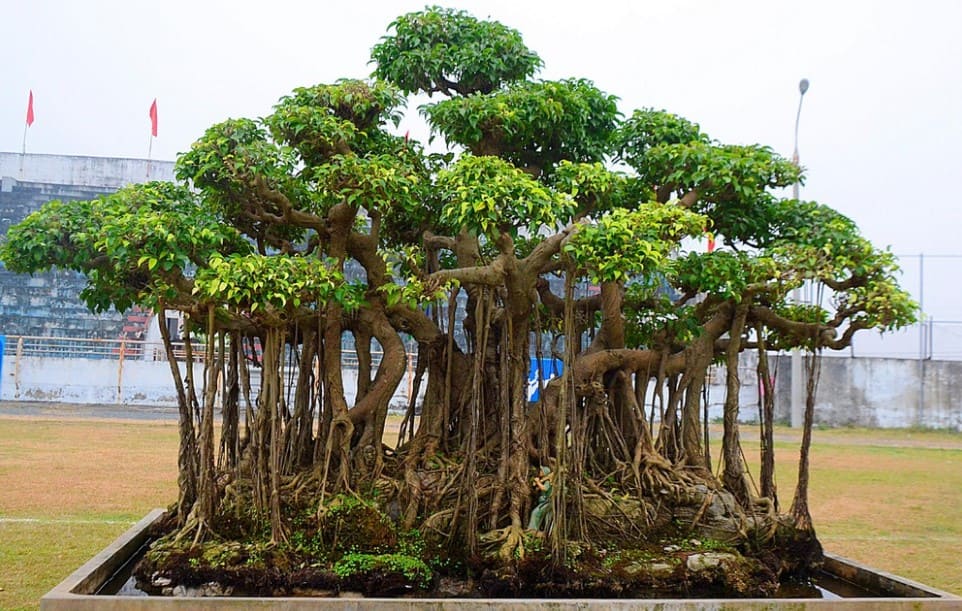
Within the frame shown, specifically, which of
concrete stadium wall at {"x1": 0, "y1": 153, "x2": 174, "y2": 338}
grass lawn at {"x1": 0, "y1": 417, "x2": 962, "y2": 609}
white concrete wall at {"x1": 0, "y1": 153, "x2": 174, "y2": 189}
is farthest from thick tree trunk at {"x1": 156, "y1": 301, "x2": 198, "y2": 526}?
white concrete wall at {"x1": 0, "y1": 153, "x2": 174, "y2": 189}

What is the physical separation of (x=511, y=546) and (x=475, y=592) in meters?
0.39

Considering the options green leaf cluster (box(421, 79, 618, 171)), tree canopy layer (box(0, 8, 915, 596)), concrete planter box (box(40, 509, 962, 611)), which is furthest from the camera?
green leaf cluster (box(421, 79, 618, 171))

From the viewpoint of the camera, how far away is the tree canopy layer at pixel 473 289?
584cm

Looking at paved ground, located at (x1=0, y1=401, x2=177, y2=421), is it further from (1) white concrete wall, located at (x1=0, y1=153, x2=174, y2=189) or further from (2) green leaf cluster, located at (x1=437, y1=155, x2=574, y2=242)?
(2) green leaf cluster, located at (x1=437, y1=155, x2=574, y2=242)

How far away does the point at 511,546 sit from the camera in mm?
6039

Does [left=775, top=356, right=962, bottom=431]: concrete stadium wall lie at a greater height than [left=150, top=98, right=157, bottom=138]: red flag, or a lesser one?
lesser

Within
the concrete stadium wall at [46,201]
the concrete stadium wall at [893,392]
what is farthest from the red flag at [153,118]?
the concrete stadium wall at [893,392]

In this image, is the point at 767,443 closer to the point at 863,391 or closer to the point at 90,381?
the point at 863,391

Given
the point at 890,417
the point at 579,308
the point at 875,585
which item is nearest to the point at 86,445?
the point at 579,308

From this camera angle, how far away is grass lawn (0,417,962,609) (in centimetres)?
747

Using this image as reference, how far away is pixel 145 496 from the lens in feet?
34.3

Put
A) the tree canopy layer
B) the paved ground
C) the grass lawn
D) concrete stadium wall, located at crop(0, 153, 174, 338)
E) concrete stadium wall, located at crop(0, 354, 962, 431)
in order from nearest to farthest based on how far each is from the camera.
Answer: the tree canopy layer, the grass lawn, the paved ground, concrete stadium wall, located at crop(0, 354, 962, 431), concrete stadium wall, located at crop(0, 153, 174, 338)

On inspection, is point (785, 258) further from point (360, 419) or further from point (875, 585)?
point (360, 419)

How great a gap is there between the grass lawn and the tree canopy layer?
A: 155 cm
